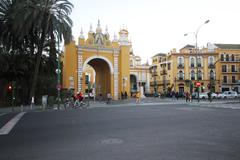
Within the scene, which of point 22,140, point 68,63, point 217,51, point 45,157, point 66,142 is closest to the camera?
point 45,157

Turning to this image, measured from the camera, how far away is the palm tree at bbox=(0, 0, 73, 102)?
3194 cm

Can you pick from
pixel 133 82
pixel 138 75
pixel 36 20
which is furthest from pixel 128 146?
pixel 133 82

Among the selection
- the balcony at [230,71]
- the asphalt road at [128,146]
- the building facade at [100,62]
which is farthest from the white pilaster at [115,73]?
the asphalt road at [128,146]

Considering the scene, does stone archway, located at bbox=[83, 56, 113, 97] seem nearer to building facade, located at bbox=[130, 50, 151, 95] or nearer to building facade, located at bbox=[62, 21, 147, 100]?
→ building facade, located at bbox=[62, 21, 147, 100]

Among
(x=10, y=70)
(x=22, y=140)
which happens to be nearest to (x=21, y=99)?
(x=10, y=70)

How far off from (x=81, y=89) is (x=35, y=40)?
50.9 feet

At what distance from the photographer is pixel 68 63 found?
51.0 metres

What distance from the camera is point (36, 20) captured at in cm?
3316

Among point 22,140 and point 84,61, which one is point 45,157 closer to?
point 22,140

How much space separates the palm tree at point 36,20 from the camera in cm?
3194

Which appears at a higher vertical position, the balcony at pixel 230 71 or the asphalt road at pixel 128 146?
the balcony at pixel 230 71

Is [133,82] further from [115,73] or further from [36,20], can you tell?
[36,20]

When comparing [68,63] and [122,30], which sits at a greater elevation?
[122,30]

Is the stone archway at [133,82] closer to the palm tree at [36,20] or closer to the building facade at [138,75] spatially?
the building facade at [138,75]
